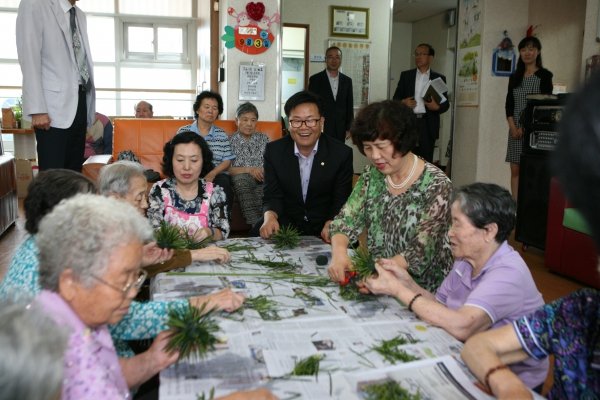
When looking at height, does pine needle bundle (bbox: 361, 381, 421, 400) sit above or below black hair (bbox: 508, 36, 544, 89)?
below

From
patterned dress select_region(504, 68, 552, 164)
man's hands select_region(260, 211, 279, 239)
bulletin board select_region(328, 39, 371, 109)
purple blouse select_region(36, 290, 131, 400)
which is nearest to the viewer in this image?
purple blouse select_region(36, 290, 131, 400)

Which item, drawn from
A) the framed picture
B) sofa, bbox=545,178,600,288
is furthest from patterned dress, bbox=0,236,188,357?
the framed picture

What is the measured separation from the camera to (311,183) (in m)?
3.20

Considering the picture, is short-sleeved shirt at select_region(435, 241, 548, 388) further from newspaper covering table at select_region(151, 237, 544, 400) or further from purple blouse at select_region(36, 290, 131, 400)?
purple blouse at select_region(36, 290, 131, 400)

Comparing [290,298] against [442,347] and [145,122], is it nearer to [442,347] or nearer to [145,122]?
[442,347]

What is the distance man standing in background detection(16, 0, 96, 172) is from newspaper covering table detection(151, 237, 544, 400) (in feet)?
5.97

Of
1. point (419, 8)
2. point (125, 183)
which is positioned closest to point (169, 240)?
point (125, 183)

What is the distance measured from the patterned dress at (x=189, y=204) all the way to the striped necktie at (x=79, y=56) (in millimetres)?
1079

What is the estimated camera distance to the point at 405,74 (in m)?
6.67

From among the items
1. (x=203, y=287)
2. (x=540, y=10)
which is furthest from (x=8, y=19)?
(x=203, y=287)

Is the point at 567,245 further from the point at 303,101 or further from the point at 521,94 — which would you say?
the point at 303,101

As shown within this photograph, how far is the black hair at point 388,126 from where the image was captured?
86.9 inches

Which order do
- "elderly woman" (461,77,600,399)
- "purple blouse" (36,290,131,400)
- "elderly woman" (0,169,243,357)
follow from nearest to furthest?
"purple blouse" (36,290,131,400) < "elderly woman" (461,77,600,399) < "elderly woman" (0,169,243,357)

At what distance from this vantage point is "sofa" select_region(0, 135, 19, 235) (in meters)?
4.87
